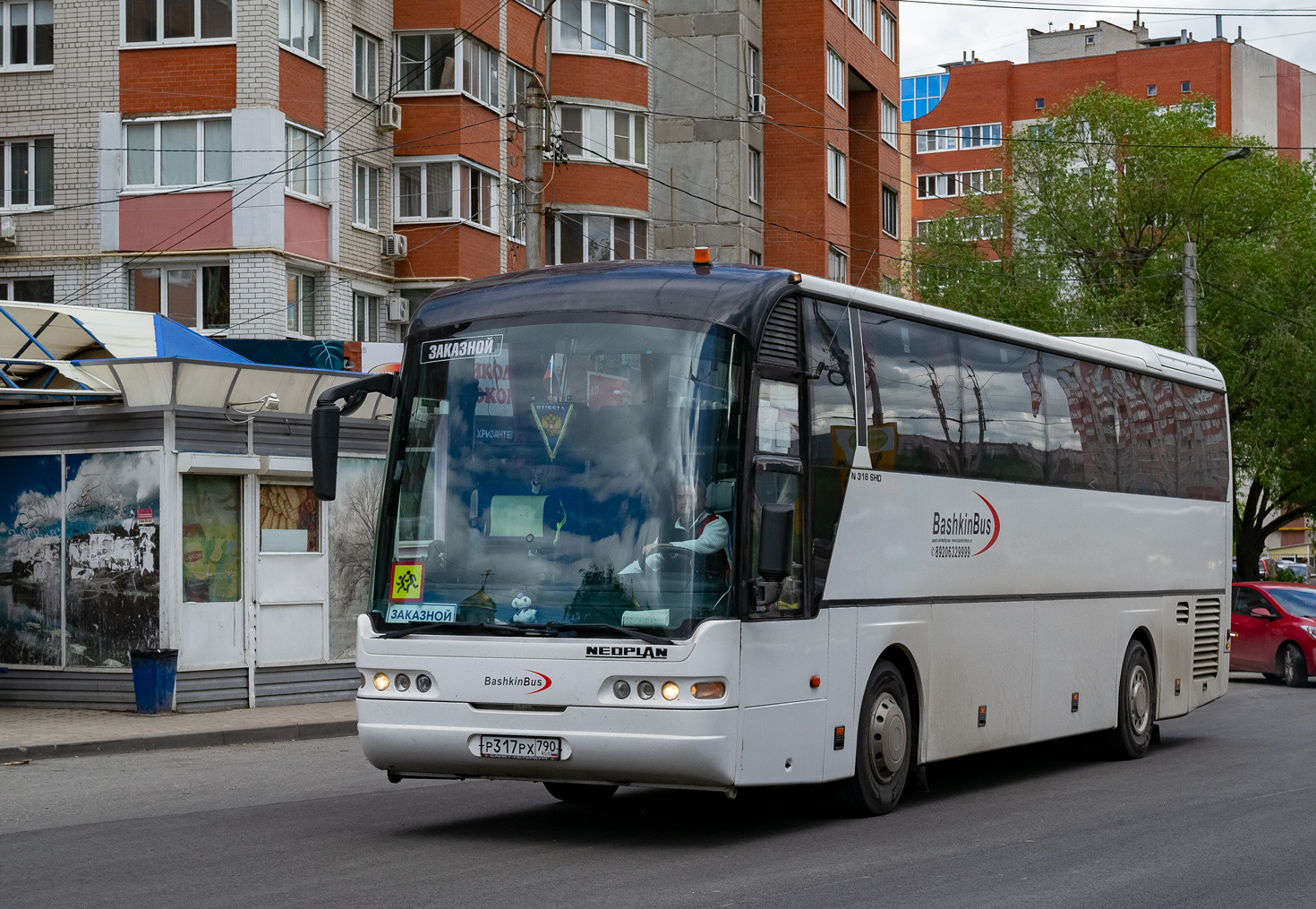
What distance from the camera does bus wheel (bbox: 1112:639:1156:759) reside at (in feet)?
50.3

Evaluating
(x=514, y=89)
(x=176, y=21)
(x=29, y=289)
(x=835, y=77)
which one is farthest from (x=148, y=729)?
(x=835, y=77)

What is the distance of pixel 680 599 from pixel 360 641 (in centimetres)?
198

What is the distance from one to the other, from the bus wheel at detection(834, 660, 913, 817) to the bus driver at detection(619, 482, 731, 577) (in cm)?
186

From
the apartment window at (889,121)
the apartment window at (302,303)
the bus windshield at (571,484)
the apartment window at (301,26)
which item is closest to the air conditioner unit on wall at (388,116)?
the apartment window at (301,26)

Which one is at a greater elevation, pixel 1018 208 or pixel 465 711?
pixel 1018 208

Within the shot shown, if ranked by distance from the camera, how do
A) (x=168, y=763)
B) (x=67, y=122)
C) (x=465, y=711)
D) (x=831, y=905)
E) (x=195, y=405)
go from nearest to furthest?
1. (x=831, y=905)
2. (x=465, y=711)
3. (x=168, y=763)
4. (x=195, y=405)
5. (x=67, y=122)

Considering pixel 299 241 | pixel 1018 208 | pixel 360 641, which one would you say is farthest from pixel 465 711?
pixel 1018 208

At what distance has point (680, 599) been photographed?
369 inches

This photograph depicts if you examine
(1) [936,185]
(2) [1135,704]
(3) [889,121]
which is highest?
(1) [936,185]

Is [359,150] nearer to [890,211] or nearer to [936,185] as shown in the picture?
[890,211]

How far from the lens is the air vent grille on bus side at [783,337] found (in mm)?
9945

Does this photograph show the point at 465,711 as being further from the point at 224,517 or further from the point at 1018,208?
the point at 1018,208

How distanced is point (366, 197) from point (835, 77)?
18361 mm

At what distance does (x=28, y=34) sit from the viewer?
31.5 m
